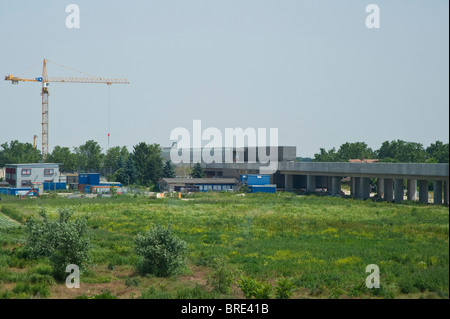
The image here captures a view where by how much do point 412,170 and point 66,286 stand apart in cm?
1898

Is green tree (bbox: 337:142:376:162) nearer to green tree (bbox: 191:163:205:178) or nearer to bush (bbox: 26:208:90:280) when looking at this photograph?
green tree (bbox: 191:163:205:178)

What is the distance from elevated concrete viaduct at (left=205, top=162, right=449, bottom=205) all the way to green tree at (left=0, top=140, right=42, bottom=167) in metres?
38.1

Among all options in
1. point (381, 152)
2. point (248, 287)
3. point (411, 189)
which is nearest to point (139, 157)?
point (381, 152)

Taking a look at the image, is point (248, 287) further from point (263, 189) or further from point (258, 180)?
point (258, 180)

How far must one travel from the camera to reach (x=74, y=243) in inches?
690

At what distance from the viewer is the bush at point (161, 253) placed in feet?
57.4

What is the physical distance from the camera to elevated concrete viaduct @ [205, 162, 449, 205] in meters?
20.4

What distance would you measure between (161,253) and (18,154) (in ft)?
297

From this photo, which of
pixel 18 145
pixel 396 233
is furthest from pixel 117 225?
pixel 18 145

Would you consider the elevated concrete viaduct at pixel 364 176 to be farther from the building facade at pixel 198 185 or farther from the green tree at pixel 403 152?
the green tree at pixel 403 152

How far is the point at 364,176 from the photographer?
148ft

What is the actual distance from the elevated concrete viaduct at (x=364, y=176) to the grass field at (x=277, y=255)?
1.53 metres

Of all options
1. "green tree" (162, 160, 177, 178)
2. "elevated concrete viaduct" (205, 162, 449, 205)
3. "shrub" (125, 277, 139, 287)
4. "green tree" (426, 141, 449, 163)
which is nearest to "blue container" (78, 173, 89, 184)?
"green tree" (162, 160, 177, 178)

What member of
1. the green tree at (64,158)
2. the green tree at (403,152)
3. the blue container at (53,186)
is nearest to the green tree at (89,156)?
the green tree at (64,158)
